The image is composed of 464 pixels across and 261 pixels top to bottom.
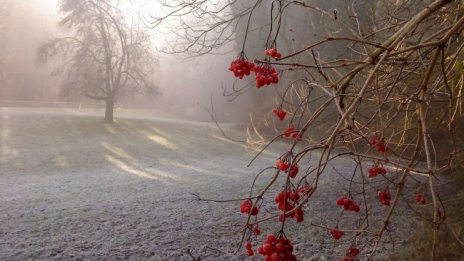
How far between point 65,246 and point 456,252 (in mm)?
4198

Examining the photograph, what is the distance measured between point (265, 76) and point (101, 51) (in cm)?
1831

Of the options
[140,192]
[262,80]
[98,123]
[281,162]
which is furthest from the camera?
[98,123]

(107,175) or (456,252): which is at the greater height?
(456,252)

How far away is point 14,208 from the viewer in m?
6.70

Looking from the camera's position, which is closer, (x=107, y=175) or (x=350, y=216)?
(x=350, y=216)

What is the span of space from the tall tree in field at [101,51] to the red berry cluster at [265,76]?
58.7 ft

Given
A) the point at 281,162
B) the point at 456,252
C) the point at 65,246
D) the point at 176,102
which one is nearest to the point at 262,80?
the point at 281,162

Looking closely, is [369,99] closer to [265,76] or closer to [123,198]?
[265,76]

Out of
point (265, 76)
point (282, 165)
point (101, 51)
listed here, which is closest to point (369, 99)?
A: point (265, 76)

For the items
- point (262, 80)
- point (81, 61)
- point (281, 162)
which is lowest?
point (281, 162)

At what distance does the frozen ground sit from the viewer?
5125 mm

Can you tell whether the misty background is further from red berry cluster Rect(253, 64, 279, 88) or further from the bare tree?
red berry cluster Rect(253, 64, 279, 88)

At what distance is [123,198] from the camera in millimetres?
7855

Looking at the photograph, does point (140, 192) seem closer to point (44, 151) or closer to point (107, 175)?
point (107, 175)
